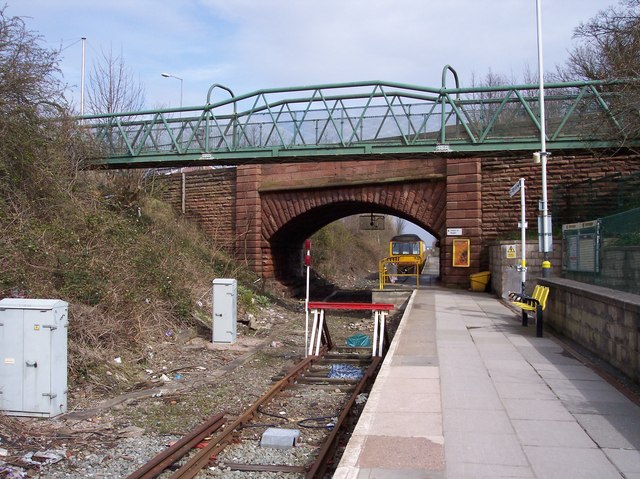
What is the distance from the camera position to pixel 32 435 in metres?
6.95

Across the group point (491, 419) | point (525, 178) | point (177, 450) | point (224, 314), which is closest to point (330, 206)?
point (525, 178)


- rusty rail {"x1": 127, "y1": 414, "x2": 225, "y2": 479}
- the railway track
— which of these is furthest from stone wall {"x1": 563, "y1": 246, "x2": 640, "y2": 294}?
rusty rail {"x1": 127, "y1": 414, "x2": 225, "y2": 479}

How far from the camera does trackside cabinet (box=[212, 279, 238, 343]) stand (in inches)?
537

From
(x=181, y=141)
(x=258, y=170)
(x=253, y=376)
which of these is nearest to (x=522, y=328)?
(x=253, y=376)

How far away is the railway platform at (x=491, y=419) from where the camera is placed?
4676 mm

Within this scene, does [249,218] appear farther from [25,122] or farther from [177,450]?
[177,450]

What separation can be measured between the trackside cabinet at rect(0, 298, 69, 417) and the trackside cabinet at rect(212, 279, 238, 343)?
5958mm

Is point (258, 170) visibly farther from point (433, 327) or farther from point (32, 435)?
point (32, 435)

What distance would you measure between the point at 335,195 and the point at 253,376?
14783 millimetres

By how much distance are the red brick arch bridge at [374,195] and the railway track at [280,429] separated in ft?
37.1

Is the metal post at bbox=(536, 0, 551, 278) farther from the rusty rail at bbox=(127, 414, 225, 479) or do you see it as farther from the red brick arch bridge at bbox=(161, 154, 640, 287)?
the rusty rail at bbox=(127, 414, 225, 479)

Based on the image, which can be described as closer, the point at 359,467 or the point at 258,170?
the point at 359,467

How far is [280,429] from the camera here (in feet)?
23.9

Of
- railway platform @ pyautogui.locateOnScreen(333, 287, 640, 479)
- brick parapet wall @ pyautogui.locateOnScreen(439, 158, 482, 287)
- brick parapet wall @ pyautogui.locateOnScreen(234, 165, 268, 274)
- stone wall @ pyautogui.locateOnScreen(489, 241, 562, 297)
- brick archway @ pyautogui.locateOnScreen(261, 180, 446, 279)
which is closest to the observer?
railway platform @ pyautogui.locateOnScreen(333, 287, 640, 479)
